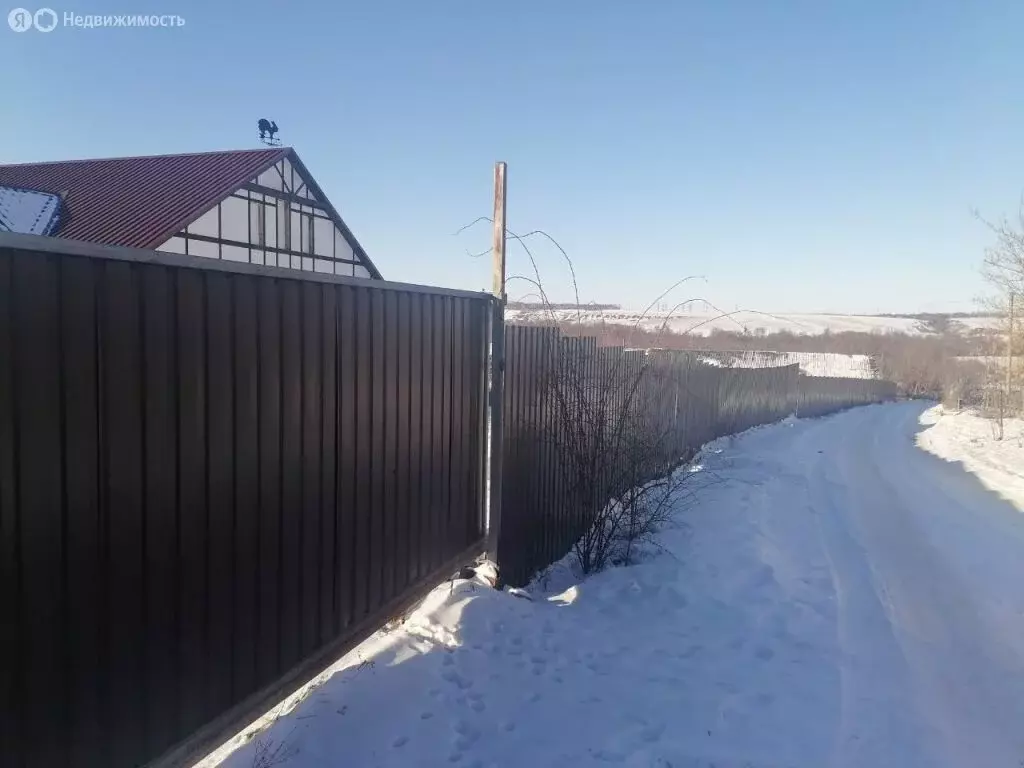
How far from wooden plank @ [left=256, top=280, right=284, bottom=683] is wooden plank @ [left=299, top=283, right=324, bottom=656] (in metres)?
0.16

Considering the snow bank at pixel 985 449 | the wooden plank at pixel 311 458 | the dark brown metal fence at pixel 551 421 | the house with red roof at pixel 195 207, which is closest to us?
the wooden plank at pixel 311 458

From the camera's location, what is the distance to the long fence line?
191 centimetres

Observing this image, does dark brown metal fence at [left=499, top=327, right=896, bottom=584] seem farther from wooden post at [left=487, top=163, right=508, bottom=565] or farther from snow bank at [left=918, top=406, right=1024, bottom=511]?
snow bank at [left=918, top=406, right=1024, bottom=511]

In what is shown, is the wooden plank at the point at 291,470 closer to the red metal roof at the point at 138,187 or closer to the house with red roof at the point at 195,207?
the house with red roof at the point at 195,207

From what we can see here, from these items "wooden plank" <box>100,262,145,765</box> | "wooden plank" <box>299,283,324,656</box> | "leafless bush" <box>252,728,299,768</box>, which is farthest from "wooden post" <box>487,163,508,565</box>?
"wooden plank" <box>100,262,145,765</box>

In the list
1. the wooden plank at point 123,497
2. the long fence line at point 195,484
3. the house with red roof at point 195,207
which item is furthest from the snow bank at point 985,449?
the house with red roof at point 195,207

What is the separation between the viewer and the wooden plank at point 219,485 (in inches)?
98.6

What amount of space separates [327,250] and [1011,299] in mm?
20553

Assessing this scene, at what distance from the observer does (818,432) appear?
65.4 feet

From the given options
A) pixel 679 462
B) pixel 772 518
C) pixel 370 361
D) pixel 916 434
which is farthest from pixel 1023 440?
pixel 370 361

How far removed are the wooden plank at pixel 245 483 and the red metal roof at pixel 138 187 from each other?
15987 millimetres

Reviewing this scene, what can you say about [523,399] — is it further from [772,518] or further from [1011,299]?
[1011,299]

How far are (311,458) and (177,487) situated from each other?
0.77 m

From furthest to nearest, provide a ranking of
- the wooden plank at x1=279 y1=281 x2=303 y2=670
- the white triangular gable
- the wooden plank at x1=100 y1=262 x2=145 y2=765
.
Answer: the white triangular gable → the wooden plank at x1=279 y1=281 x2=303 y2=670 → the wooden plank at x1=100 y1=262 x2=145 y2=765
